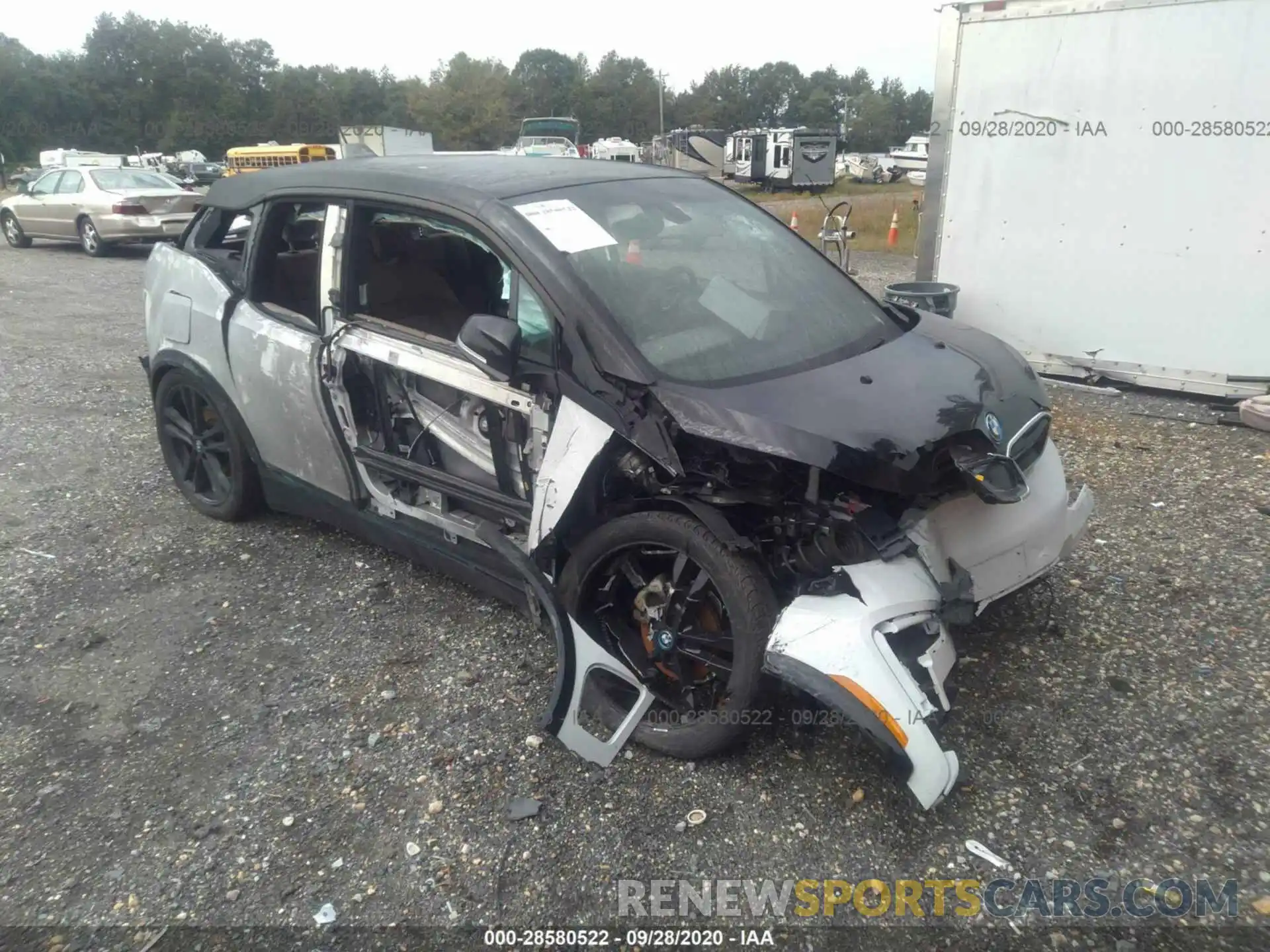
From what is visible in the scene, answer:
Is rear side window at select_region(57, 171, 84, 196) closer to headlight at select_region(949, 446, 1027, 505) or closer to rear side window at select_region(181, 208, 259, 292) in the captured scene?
rear side window at select_region(181, 208, 259, 292)

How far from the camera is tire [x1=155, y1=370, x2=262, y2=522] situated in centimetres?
419

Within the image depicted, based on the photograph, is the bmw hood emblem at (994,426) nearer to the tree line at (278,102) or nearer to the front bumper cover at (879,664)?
the front bumper cover at (879,664)

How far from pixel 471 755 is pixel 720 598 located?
0.97 metres

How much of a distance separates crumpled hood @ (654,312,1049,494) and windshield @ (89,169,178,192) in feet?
46.8

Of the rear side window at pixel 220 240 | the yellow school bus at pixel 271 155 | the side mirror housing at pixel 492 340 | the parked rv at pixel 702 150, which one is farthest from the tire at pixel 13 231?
the parked rv at pixel 702 150

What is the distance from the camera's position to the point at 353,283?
11.3ft

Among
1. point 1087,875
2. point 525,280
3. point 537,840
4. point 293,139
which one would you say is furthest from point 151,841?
point 293,139

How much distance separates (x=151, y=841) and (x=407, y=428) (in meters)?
1.66

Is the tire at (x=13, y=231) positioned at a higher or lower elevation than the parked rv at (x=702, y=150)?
lower

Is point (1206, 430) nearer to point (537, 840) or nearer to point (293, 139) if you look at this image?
point (537, 840)

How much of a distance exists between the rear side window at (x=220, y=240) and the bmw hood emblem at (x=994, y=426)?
3.21 meters

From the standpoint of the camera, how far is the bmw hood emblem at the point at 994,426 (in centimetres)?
268

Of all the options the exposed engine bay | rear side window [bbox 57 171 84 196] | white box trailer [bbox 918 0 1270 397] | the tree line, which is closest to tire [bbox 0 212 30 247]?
rear side window [bbox 57 171 84 196]

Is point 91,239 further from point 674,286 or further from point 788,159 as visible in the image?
point 788,159
